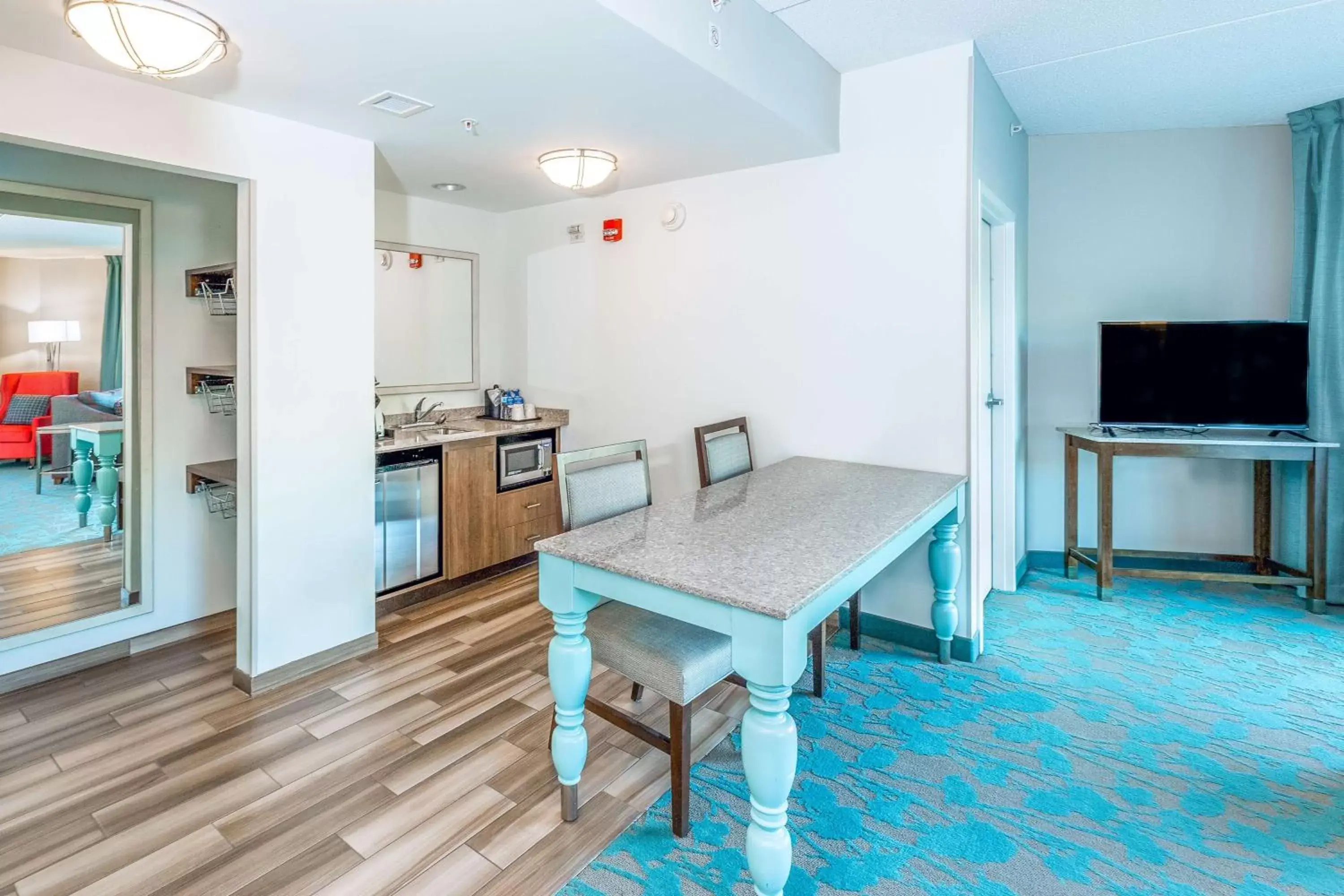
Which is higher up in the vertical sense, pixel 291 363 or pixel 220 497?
pixel 291 363

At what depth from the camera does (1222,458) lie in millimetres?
3564

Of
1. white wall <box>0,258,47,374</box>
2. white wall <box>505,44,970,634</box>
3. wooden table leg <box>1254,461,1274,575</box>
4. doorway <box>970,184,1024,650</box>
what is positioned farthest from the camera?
wooden table leg <box>1254,461,1274,575</box>

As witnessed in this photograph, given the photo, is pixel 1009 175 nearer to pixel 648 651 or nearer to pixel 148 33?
pixel 648 651

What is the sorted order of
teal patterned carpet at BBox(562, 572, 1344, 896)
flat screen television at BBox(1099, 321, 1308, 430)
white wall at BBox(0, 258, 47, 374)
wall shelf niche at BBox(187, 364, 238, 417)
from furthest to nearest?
flat screen television at BBox(1099, 321, 1308, 430) → wall shelf niche at BBox(187, 364, 238, 417) → white wall at BBox(0, 258, 47, 374) → teal patterned carpet at BBox(562, 572, 1344, 896)

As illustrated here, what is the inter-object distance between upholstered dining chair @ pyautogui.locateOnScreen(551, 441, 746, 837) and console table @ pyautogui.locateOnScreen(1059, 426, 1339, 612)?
2645mm

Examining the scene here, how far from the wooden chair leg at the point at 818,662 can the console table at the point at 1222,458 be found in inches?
76.7

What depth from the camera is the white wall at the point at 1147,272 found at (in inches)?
147

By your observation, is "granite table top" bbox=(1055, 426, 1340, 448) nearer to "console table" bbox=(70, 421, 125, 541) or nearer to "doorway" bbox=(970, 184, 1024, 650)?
"doorway" bbox=(970, 184, 1024, 650)

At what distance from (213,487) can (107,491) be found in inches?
14.9

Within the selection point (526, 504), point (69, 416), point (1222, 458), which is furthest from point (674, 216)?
point (1222, 458)

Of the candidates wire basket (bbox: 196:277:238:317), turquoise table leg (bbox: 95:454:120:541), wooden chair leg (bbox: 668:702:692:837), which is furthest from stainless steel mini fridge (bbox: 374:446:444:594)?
wooden chair leg (bbox: 668:702:692:837)

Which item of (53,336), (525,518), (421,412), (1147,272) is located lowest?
(525,518)

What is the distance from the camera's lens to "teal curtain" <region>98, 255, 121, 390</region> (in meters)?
2.89

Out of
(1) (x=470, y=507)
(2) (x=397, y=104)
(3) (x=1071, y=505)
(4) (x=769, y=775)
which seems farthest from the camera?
(3) (x=1071, y=505)
